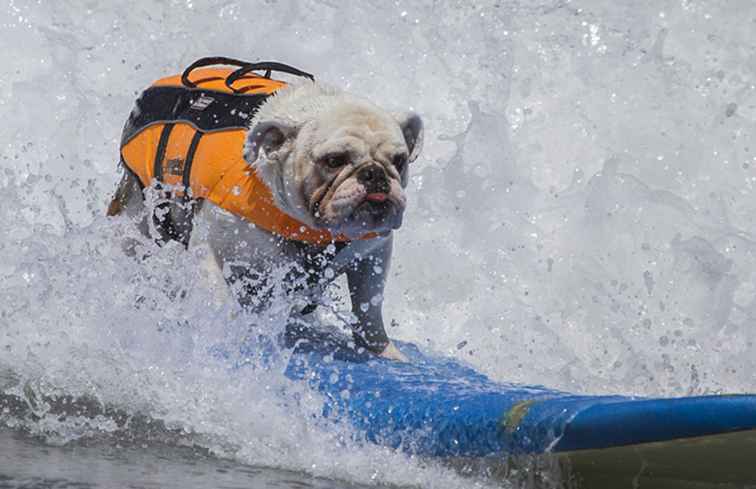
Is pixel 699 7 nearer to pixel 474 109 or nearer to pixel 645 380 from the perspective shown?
pixel 474 109

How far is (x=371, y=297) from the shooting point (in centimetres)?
515

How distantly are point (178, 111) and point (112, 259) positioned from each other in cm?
74

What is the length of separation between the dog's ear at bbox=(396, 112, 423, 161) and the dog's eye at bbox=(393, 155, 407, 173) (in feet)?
0.52

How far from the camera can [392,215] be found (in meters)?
4.54

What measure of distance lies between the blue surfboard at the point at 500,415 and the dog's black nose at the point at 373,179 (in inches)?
25.4

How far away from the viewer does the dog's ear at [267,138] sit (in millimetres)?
4762

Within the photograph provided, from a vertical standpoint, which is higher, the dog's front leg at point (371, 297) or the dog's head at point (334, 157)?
the dog's head at point (334, 157)

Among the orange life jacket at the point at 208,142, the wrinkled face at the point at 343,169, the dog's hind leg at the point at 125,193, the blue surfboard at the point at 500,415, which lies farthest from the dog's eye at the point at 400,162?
the dog's hind leg at the point at 125,193

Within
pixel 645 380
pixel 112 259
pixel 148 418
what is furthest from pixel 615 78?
pixel 148 418

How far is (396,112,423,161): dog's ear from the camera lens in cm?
494

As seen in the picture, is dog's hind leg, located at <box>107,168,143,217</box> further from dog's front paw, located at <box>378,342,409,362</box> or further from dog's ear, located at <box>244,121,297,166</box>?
dog's front paw, located at <box>378,342,409,362</box>

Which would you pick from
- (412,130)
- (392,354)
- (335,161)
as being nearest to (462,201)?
(392,354)

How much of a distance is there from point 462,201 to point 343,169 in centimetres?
269

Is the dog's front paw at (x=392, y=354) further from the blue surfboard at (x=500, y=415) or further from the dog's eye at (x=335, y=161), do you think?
the dog's eye at (x=335, y=161)
